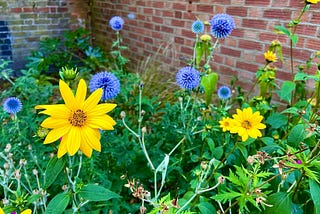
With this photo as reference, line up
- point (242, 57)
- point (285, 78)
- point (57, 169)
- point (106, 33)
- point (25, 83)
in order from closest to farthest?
point (57, 169), point (25, 83), point (285, 78), point (242, 57), point (106, 33)

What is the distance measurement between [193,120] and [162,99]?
1.11 meters

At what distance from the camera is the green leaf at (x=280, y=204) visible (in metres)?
0.85

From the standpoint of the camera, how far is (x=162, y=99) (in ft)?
8.39

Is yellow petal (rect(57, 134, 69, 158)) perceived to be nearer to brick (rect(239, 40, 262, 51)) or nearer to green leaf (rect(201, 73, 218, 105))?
green leaf (rect(201, 73, 218, 105))

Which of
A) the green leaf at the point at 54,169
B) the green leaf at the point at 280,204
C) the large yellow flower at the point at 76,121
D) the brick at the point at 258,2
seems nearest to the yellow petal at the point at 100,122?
the large yellow flower at the point at 76,121

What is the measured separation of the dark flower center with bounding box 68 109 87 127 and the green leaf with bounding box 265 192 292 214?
0.54 meters

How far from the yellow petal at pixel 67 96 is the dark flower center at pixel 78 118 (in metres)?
0.01

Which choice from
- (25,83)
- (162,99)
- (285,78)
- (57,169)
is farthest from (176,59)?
(57,169)

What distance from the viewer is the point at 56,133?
77cm

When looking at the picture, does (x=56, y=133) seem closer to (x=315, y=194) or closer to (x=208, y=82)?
(x=315, y=194)

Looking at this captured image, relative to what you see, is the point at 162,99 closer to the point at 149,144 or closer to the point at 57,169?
the point at 149,144

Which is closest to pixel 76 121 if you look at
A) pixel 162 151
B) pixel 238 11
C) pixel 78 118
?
pixel 78 118

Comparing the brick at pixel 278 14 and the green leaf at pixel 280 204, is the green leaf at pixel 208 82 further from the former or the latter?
the brick at pixel 278 14

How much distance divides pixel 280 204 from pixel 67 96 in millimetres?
613
